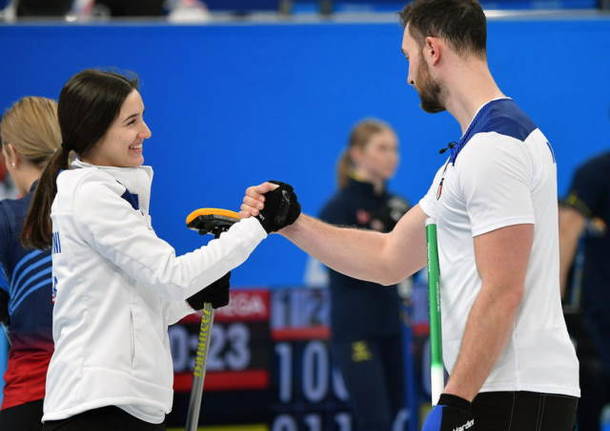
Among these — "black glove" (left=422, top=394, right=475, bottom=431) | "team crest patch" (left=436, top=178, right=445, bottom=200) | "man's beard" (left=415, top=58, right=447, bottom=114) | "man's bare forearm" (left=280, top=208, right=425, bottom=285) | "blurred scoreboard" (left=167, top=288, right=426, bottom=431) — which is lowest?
"blurred scoreboard" (left=167, top=288, right=426, bottom=431)

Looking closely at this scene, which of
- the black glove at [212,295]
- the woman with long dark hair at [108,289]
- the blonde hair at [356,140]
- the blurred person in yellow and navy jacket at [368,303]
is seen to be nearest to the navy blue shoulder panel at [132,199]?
the woman with long dark hair at [108,289]

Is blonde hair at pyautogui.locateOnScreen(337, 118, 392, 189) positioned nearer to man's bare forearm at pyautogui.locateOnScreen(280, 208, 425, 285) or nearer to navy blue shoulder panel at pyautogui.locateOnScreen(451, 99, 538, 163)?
man's bare forearm at pyautogui.locateOnScreen(280, 208, 425, 285)

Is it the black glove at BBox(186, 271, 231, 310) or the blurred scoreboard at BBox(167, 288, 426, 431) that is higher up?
the black glove at BBox(186, 271, 231, 310)

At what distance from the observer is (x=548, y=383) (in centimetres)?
230

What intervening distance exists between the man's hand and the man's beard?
19.3 inches

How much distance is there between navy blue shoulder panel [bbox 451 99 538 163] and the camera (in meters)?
2.31

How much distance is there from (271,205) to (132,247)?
52 cm

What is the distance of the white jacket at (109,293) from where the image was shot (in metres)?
2.39

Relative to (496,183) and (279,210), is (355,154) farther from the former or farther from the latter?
(496,183)

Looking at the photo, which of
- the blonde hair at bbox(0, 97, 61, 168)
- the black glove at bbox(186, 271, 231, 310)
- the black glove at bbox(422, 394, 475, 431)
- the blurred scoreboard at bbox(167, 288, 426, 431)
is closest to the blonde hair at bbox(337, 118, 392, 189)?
the blurred scoreboard at bbox(167, 288, 426, 431)

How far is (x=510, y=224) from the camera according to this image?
2.21 m

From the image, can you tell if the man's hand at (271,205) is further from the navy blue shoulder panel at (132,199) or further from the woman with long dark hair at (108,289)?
the navy blue shoulder panel at (132,199)

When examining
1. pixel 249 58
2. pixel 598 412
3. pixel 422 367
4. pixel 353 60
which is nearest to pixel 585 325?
pixel 598 412

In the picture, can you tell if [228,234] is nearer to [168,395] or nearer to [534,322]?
[168,395]
